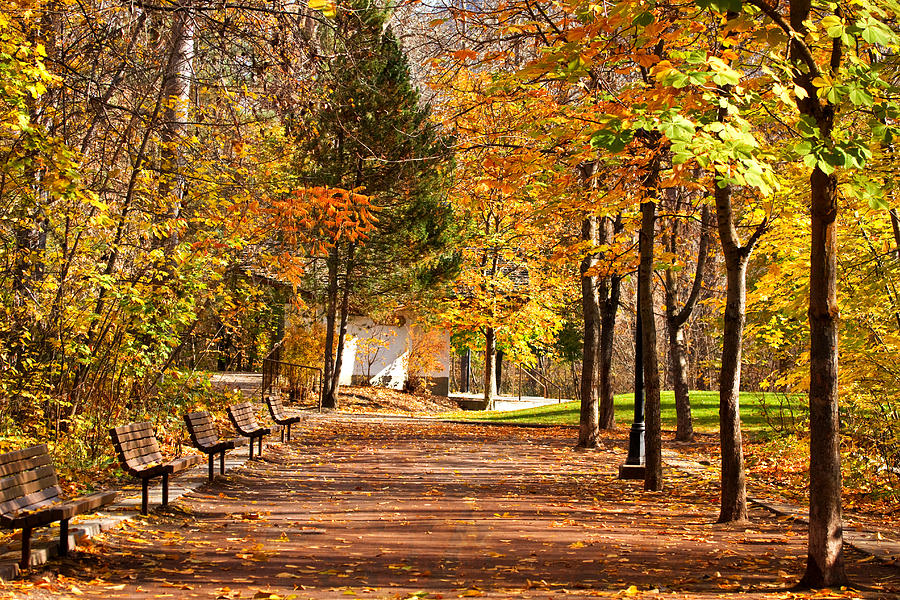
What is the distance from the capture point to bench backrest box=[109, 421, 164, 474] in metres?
8.38

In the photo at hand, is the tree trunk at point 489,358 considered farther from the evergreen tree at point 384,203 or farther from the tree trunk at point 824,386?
the tree trunk at point 824,386

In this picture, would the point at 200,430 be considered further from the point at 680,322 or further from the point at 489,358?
the point at 489,358

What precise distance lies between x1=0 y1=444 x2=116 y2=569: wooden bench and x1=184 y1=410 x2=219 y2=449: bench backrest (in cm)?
386

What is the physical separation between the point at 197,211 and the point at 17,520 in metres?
10.9

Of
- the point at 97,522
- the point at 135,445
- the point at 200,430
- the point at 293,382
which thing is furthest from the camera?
the point at 293,382

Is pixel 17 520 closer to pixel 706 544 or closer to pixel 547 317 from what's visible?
pixel 706 544

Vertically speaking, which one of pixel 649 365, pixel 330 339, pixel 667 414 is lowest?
pixel 667 414

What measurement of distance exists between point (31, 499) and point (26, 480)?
0.15 metres

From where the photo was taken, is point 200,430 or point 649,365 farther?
point 649,365

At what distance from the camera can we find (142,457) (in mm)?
8969

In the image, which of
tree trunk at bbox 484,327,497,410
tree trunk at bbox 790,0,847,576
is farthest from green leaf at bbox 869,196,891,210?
tree trunk at bbox 484,327,497,410

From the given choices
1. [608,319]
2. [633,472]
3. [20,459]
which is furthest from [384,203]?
[20,459]

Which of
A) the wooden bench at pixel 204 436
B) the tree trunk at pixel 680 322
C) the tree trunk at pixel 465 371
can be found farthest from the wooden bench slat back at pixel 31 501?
the tree trunk at pixel 465 371

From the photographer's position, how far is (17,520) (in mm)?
5602
